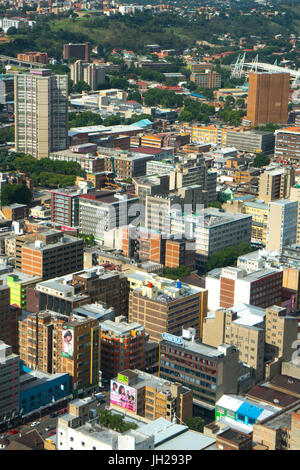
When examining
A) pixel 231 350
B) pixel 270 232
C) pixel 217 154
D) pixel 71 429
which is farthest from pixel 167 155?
pixel 71 429

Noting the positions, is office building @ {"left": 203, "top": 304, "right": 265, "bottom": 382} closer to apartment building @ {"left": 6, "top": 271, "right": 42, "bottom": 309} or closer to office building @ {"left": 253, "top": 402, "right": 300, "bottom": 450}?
office building @ {"left": 253, "top": 402, "right": 300, "bottom": 450}

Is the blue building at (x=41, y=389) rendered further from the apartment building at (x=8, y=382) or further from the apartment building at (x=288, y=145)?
the apartment building at (x=288, y=145)

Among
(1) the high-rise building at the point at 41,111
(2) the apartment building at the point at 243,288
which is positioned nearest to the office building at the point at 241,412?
(2) the apartment building at the point at 243,288

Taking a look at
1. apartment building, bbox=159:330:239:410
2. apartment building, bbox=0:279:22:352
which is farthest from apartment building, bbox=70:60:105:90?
apartment building, bbox=159:330:239:410

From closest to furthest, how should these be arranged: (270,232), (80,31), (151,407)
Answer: (151,407)
(270,232)
(80,31)

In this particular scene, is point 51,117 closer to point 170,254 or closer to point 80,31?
point 170,254
